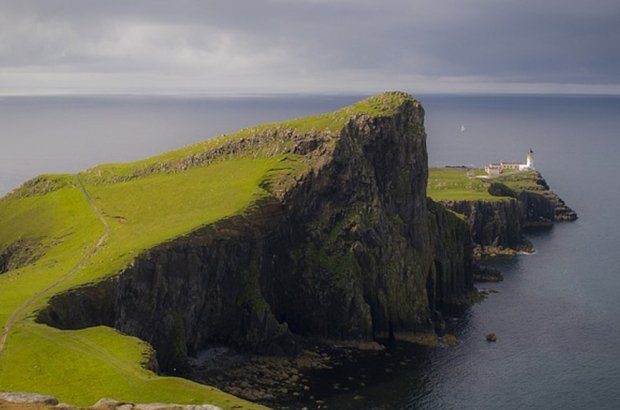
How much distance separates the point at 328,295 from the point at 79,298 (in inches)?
1698

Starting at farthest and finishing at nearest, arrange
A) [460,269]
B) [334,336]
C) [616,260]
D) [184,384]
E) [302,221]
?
[616,260] < [460,269] < [302,221] < [334,336] < [184,384]

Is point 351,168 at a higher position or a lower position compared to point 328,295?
higher

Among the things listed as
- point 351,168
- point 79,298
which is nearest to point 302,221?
point 351,168

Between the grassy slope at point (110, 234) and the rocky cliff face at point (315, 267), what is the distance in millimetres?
3218

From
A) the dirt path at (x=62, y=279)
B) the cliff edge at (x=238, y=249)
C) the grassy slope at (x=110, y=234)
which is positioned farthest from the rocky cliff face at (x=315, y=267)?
the grassy slope at (x=110, y=234)

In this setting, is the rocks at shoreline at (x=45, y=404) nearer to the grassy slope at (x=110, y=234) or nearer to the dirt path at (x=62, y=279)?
the grassy slope at (x=110, y=234)

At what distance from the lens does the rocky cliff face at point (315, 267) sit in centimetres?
9800

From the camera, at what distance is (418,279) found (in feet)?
420

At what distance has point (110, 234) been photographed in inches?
4476

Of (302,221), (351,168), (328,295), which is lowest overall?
(328,295)

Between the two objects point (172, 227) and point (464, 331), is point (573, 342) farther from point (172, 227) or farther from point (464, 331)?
point (172, 227)

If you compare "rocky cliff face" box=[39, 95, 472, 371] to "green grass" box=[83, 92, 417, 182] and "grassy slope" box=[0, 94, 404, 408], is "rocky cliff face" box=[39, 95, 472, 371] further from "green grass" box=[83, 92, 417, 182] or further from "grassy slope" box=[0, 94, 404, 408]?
"grassy slope" box=[0, 94, 404, 408]

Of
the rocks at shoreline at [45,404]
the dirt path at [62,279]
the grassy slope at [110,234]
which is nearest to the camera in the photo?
the rocks at shoreline at [45,404]

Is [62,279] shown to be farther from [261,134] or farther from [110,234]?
[261,134]
